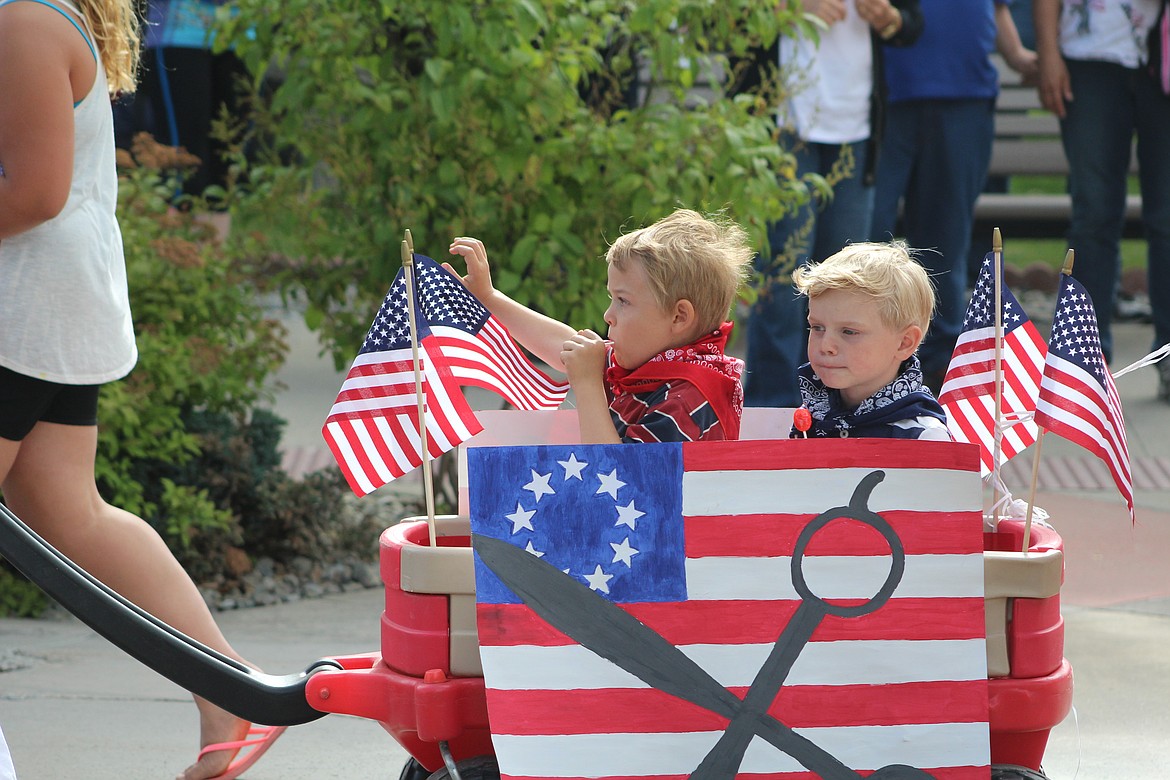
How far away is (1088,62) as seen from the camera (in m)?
6.73

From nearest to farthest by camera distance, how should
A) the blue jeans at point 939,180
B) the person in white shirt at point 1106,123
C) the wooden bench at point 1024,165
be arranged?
the blue jeans at point 939,180 → the person in white shirt at point 1106,123 → the wooden bench at point 1024,165

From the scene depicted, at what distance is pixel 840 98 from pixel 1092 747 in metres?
3.09

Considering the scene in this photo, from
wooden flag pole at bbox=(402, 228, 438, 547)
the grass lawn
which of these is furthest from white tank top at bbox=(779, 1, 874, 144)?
the grass lawn

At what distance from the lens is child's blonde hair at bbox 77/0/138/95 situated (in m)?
3.06

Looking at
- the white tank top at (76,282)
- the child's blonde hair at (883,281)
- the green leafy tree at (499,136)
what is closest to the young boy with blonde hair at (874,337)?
the child's blonde hair at (883,281)

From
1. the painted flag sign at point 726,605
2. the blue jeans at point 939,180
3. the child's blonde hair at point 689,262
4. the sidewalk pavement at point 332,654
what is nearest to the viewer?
the painted flag sign at point 726,605

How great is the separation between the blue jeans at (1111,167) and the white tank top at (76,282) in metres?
4.90

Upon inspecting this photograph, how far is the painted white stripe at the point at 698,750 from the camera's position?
2.32 meters

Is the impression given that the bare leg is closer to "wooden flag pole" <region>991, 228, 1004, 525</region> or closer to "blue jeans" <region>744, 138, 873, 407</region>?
"wooden flag pole" <region>991, 228, 1004, 525</region>

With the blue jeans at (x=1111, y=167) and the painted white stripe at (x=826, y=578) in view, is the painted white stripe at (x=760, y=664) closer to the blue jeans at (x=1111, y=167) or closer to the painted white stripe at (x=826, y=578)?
the painted white stripe at (x=826, y=578)

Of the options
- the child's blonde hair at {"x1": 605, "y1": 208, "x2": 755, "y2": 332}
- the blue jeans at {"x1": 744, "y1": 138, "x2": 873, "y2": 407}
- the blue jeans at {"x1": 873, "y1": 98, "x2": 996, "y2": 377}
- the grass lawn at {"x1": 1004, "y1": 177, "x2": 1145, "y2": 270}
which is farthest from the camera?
the grass lawn at {"x1": 1004, "y1": 177, "x2": 1145, "y2": 270}

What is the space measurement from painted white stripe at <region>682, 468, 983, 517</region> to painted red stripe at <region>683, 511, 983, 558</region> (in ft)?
0.04

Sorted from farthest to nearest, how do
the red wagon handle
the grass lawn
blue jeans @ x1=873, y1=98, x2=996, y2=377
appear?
the grass lawn → blue jeans @ x1=873, y1=98, x2=996, y2=377 → the red wagon handle

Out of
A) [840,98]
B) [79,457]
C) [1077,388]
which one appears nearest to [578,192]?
[840,98]
